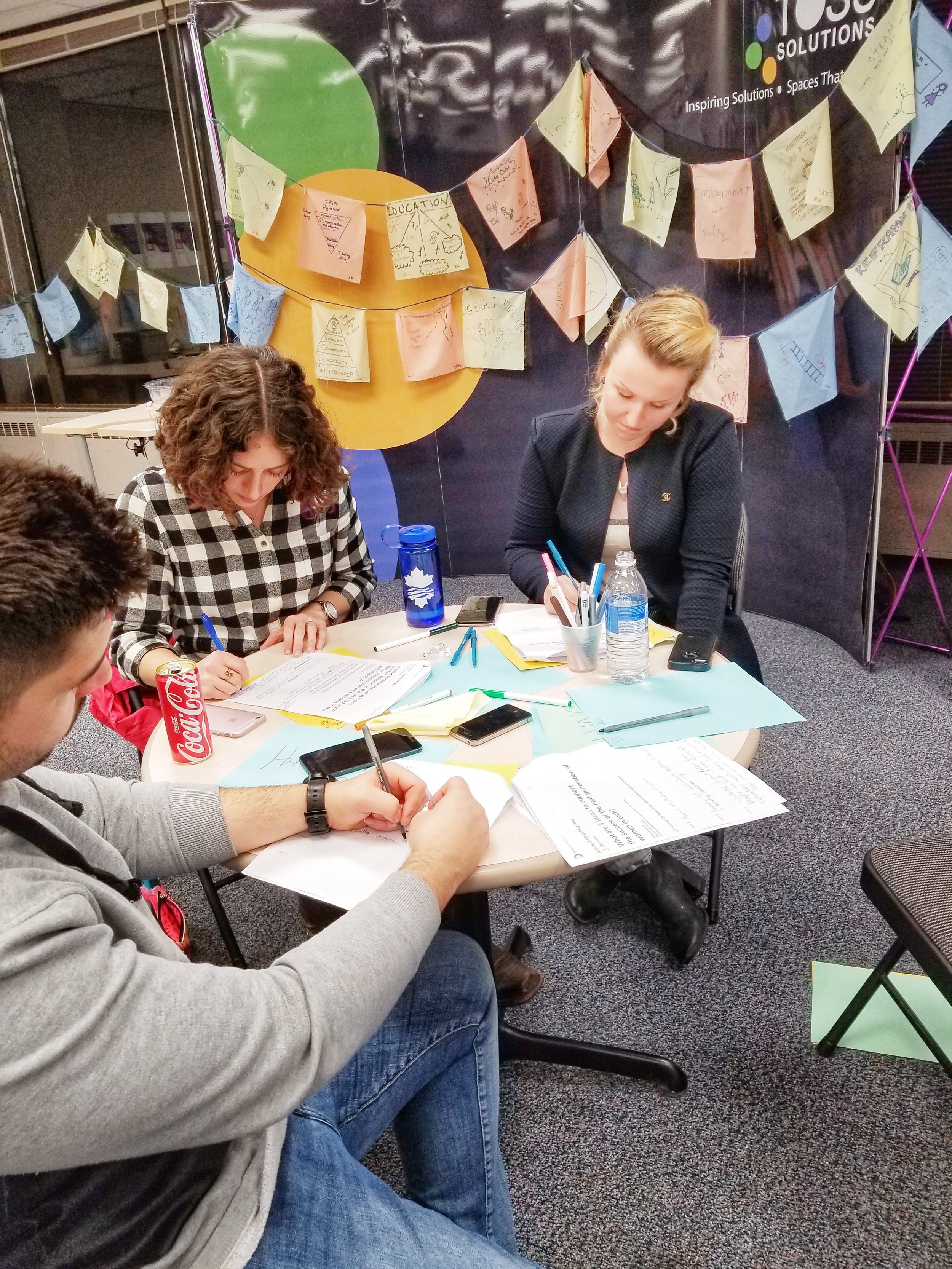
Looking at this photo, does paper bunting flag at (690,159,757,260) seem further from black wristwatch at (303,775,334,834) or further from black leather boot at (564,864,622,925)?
black wristwatch at (303,775,334,834)

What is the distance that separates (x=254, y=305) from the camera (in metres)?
3.81

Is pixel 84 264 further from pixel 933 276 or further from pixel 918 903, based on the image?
pixel 918 903

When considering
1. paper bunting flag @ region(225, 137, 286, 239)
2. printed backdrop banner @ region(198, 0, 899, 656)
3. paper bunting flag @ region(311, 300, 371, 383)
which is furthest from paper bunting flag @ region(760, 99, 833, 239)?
paper bunting flag @ region(225, 137, 286, 239)

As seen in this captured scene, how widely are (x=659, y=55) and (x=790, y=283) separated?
3.13 ft

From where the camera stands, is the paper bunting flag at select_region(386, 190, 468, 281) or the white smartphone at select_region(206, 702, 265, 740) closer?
the white smartphone at select_region(206, 702, 265, 740)

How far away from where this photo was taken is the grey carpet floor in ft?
4.28

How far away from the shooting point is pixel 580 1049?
5.14 feet

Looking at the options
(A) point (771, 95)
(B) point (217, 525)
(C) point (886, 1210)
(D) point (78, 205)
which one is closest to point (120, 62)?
(D) point (78, 205)

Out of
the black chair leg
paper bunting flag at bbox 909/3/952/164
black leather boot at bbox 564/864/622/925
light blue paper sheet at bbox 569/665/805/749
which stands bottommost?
black leather boot at bbox 564/864/622/925

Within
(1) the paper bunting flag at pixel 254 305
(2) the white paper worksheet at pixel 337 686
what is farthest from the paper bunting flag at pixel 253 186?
(2) the white paper worksheet at pixel 337 686

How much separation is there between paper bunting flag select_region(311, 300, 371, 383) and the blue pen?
2.28m

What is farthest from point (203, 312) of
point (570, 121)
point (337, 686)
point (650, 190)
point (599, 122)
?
point (337, 686)

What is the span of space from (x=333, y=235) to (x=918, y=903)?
11.2 feet

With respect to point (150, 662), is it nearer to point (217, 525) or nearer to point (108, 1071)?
point (217, 525)
